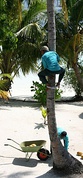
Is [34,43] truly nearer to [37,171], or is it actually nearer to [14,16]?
[14,16]

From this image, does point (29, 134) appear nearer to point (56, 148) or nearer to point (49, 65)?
point (56, 148)

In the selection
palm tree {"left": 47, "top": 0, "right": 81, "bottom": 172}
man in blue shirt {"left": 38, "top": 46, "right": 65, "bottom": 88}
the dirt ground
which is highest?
man in blue shirt {"left": 38, "top": 46, "right": 65, "bottom": 88}

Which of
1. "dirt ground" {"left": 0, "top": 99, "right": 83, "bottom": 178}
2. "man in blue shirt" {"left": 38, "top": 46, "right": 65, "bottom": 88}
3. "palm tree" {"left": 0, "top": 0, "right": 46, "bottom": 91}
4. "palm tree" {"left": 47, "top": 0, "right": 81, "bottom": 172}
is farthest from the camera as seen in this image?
"palm tree" {"left": 0, "top": 0, "right": 46, "bottom": 91}

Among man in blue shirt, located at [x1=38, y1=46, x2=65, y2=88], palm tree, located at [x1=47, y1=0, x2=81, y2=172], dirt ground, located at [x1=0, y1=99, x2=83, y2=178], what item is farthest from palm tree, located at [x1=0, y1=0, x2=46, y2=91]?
palm tree, located at [x1=47, y1=0, x2=81, y2=172]

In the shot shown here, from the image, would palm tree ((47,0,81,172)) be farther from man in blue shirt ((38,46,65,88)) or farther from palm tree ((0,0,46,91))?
palm tree ((0,0,46,91))

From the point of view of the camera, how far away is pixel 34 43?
15.9 metres

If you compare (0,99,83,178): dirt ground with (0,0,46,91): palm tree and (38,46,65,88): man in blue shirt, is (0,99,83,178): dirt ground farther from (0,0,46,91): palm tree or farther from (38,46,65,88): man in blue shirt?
(0,0,46,91): palm tree

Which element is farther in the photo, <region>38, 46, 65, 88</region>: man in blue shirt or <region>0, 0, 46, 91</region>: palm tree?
<region>0, 0, 46, 91</region>: palm tree

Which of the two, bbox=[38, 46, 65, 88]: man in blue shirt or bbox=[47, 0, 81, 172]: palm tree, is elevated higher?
bbox=[38, 46, 65, 88]: man in blue shirt

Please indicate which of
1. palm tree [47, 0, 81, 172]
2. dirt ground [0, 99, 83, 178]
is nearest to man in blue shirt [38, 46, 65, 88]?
palm tree [47, 0, 81, 172]

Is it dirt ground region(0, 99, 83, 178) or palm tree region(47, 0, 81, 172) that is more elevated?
palm tree region(47, 0, 81, 172)

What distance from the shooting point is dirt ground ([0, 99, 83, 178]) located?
247 inches

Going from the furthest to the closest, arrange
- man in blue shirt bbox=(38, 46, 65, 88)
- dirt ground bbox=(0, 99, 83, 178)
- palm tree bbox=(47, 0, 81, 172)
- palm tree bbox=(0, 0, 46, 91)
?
palm tree bbox=(0, 0, 46, 91), dirt ground bbox=(0, 99, 83, 178), palm tree bbox=(47, 0, 81, 172), man in blue shirt bbox=(38, 46, 65, 88)

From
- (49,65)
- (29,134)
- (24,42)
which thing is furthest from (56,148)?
(24,42)
